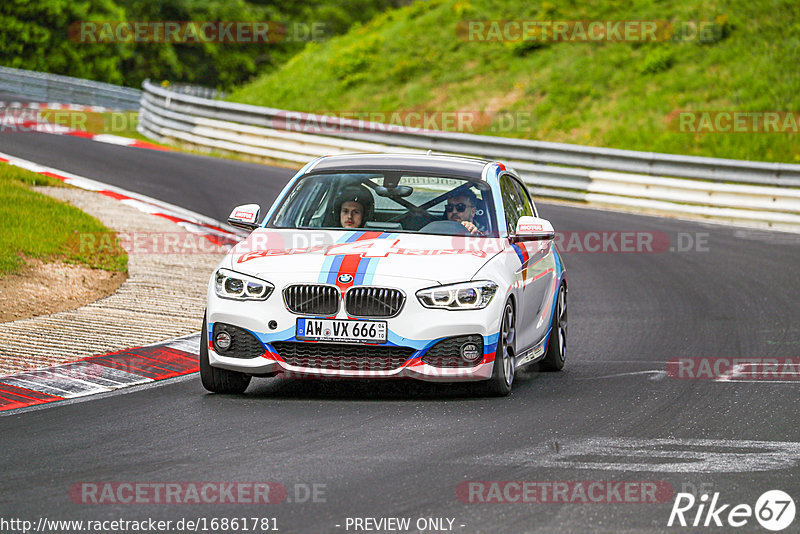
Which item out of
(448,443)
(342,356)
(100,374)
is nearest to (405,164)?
(342,356)

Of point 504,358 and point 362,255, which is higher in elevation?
point 362,255

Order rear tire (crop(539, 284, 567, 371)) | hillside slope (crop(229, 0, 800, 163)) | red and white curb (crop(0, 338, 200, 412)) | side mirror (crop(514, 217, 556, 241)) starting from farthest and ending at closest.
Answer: hillside slope (crop(229, 0, 800, 163)) < rear tire (crop(539, 284, 567, 371)) < side mirror (crop(514, 217, 556, 241)) < red and white curb (crop(0, 338, 200, 412))

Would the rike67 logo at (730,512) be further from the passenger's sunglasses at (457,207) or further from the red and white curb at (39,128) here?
the red and white curb at (39,128)

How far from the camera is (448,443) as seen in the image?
22.9ft

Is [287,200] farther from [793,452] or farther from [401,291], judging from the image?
[793,452]

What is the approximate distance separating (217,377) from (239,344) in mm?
366

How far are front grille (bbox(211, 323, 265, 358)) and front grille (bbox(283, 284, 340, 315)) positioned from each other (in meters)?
0.33

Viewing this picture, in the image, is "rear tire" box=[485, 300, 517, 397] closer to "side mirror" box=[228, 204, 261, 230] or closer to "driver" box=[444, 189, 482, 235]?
"driver" box=[444, 189, 482, 235]

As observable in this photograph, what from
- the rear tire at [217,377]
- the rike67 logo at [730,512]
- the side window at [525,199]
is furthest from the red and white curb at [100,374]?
the rike67 logo at [730,512]

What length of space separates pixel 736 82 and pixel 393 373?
23.5 meters

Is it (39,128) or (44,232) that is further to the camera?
(39,128)

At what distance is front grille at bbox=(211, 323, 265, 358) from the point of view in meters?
8.17

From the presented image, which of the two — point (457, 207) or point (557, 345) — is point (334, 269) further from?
point (557, 345)

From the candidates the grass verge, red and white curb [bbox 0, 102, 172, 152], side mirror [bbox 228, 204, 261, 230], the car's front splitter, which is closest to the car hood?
side mirror [bbox 228, 204, 261, 230]
